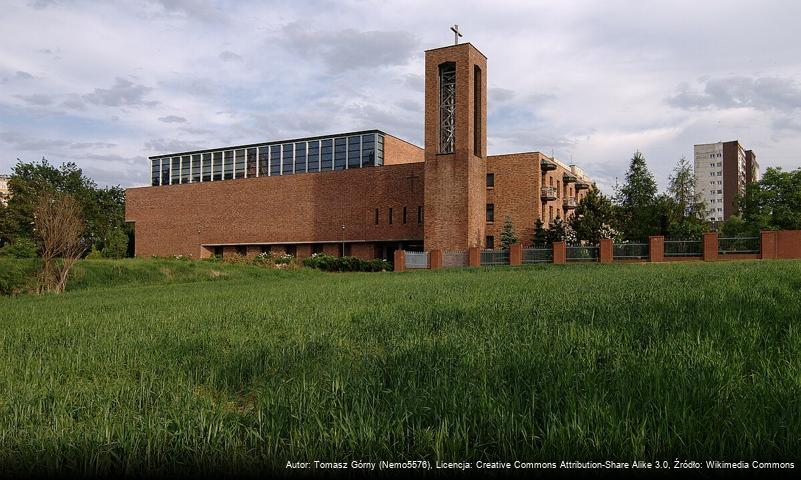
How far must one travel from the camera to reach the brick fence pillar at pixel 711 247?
126 ft

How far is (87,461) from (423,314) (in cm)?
572

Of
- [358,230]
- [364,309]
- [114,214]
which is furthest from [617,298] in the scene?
[114,214]

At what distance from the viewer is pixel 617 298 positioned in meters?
9.41

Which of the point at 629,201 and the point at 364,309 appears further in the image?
the point at 629,201

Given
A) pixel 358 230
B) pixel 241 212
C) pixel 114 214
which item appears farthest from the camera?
pixel 114 214

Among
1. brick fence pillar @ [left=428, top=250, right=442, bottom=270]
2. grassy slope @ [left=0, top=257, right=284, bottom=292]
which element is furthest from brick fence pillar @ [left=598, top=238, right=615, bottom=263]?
grassy slope @ [left=0, top=257, right=284, bottom=292]

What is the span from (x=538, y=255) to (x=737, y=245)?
13244 millimetres

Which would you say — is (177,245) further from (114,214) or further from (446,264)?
(446,264)

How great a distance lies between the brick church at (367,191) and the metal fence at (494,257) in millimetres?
3247

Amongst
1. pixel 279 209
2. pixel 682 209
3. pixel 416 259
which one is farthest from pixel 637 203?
pixel 279 209

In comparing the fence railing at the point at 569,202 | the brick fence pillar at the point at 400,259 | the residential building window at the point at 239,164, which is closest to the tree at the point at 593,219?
the fence railing at the point at 569,202

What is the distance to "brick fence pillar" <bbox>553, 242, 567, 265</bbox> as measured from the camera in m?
41.3

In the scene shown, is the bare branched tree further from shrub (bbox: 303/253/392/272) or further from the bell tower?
the bell tower

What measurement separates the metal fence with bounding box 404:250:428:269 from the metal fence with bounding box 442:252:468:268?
5.39 ft
